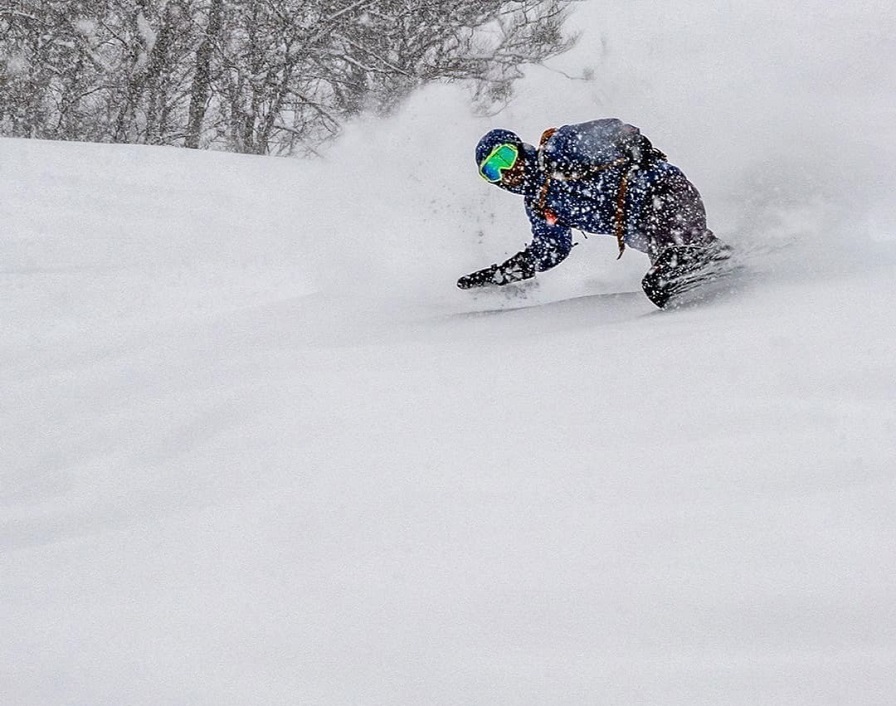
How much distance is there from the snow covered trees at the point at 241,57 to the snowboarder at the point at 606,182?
5230 mm

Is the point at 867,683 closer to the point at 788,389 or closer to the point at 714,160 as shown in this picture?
the point at 788,389

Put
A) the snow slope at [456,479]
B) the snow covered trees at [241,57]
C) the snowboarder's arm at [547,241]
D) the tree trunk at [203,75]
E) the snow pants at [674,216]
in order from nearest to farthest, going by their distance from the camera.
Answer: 1. the snow slope at [456,479]
2. the snow pants at [674,216]
3. the snowboarder's arm at [547,241]
4. the snow covered trees at [241,57]
5. the tree trunk at [203,75]

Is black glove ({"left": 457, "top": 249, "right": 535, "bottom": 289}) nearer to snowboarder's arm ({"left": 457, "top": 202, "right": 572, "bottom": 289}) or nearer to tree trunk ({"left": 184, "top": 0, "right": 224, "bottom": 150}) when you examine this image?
snowboarder's arm ({"left": 457, "top": 202, "right": 572, "bottom": 289})

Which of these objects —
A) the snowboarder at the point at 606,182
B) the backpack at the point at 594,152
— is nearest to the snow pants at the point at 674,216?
the snowboarder at the point at 606,182

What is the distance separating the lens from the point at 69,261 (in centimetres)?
450

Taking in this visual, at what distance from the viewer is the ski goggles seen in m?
3.75

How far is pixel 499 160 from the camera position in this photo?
3752 millimetres

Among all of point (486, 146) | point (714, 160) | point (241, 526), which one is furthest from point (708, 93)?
point (241, 526)

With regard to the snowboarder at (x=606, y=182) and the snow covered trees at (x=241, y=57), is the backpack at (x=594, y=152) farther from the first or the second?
the snow covered trees at (x=241, y=57)

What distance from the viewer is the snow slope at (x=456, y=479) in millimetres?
1469

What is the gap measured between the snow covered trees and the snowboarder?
5.23m

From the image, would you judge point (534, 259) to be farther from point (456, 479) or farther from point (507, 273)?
point (456, 479)

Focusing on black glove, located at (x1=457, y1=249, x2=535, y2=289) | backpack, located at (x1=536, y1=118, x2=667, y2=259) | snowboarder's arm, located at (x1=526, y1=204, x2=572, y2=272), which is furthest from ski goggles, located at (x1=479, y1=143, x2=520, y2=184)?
black glove, located at (x1=457, y1=249, x2=535, y2=289)

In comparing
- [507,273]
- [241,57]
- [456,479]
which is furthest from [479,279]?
[241,57]
